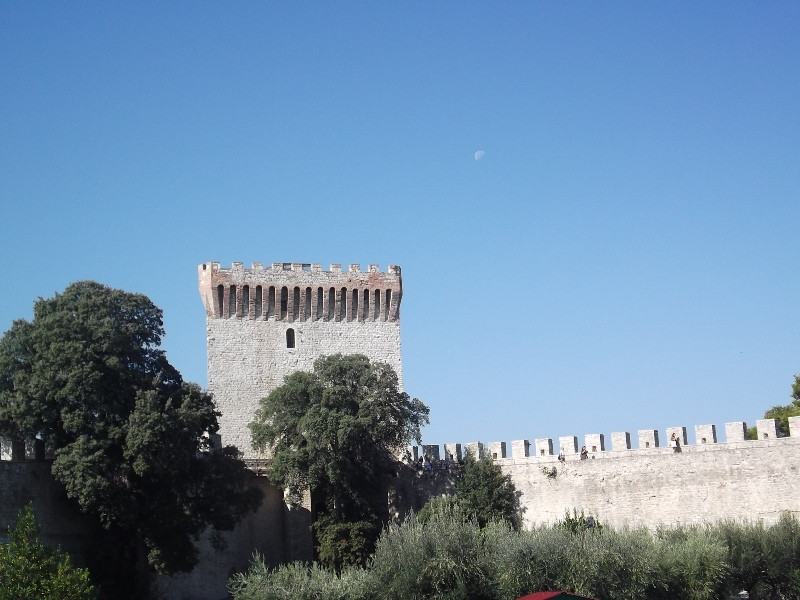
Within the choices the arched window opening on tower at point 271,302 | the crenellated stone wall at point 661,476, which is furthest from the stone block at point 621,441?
the arched window opening on tower at point 271,302

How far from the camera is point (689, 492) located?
3106 cm

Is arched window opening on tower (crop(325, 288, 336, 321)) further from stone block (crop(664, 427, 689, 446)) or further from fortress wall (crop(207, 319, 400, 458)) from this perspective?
stone block (crop(664, 427, 689, 446))

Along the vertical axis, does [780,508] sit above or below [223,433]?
below

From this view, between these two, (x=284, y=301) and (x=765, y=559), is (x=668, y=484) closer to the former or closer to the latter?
(x=765, y=559)

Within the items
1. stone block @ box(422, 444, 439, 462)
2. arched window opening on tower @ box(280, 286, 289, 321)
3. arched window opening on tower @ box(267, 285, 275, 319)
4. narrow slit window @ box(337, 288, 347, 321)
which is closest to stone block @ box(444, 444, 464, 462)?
stone block @ box(422, 444, 439, 462)

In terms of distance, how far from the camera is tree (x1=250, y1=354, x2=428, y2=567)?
111 feet

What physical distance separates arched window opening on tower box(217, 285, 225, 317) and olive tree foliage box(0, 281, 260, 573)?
7.05 m

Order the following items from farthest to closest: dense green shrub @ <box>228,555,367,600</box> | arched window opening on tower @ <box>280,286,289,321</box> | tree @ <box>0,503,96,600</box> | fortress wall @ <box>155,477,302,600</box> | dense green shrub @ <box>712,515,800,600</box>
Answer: arched window opening on tower @ <box>280,286,289,321</box> → fortress wall @ <box>155,477,302,600</box> → dense green shrub @ <box>712,515,800,600</box> → dense green shrub @ <box>228,555,367,600</box> → tree @ <box>0,503,96,600</box>

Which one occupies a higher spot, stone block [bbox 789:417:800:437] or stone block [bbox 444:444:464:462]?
stone block [bbox 444:444:464:462]

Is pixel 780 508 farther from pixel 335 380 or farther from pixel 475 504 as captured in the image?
pixel 335 380

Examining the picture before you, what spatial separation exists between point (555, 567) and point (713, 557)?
3.51 m

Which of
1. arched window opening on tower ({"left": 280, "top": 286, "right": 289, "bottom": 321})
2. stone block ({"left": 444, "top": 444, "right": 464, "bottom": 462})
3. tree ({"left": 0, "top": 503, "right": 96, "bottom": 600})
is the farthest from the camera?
arched window opening on tower ({"left": 280, "top": 286, "right": 289, "bottom": 321})

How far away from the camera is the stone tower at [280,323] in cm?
3897

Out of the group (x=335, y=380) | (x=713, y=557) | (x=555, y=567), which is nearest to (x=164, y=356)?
(x=335, y=380)
